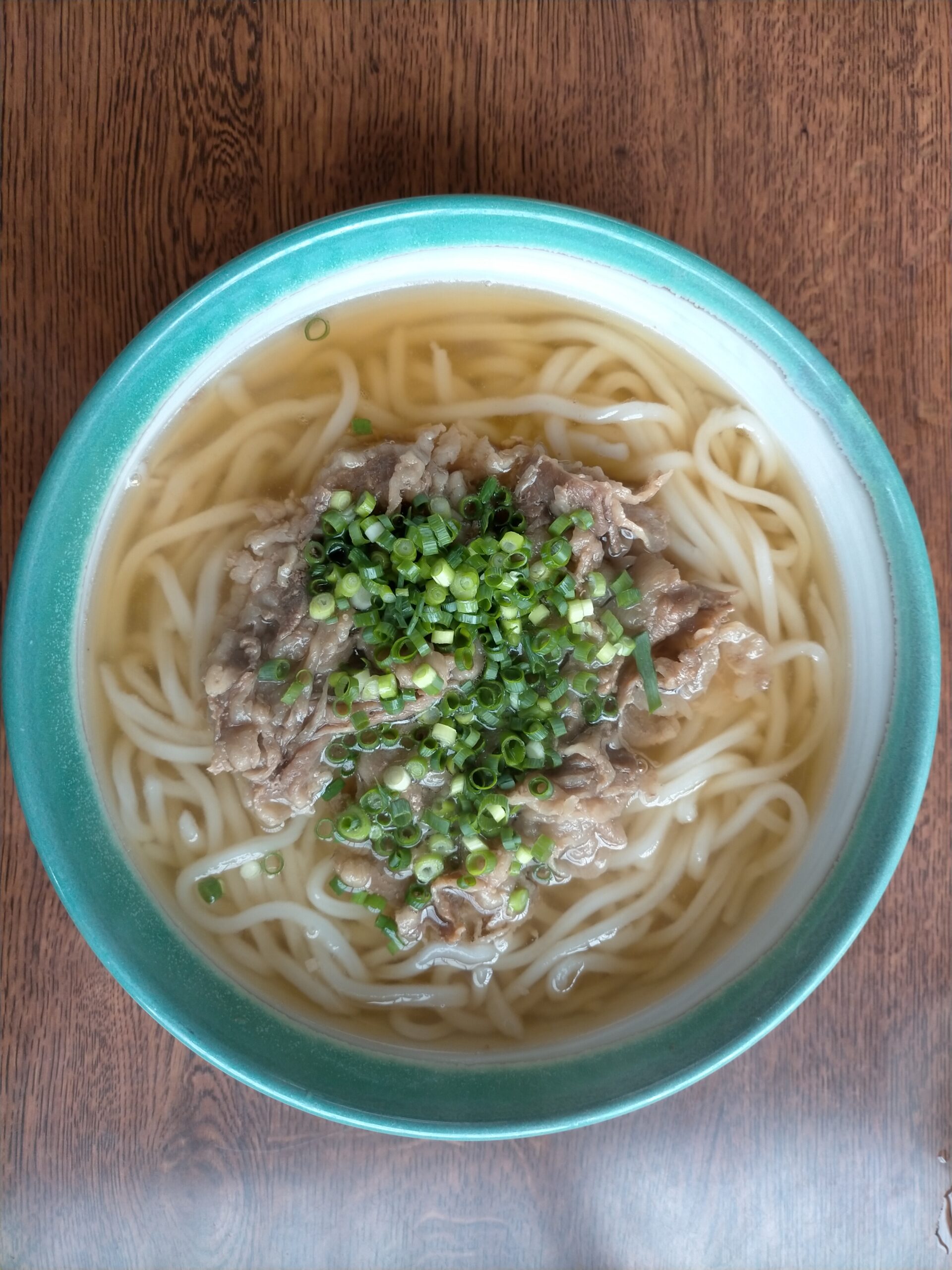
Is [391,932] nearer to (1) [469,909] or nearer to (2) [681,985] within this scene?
(1) [469,909]

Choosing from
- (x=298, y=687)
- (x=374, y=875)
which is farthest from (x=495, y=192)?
(x=374, y=875)

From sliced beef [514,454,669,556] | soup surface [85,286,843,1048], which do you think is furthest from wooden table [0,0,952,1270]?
sliced beef [514,454,669,556]

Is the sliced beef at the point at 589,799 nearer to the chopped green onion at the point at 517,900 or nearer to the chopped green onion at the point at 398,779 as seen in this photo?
the chopped green onion at the point at 517,900

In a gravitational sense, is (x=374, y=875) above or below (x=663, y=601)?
below

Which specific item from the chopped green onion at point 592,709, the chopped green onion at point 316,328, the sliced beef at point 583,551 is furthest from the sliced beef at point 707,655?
the chopped green onion at point 316,328

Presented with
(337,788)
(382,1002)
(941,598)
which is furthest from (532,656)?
(941,598)

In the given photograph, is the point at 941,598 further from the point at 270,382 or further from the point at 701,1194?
the point at 270,382
